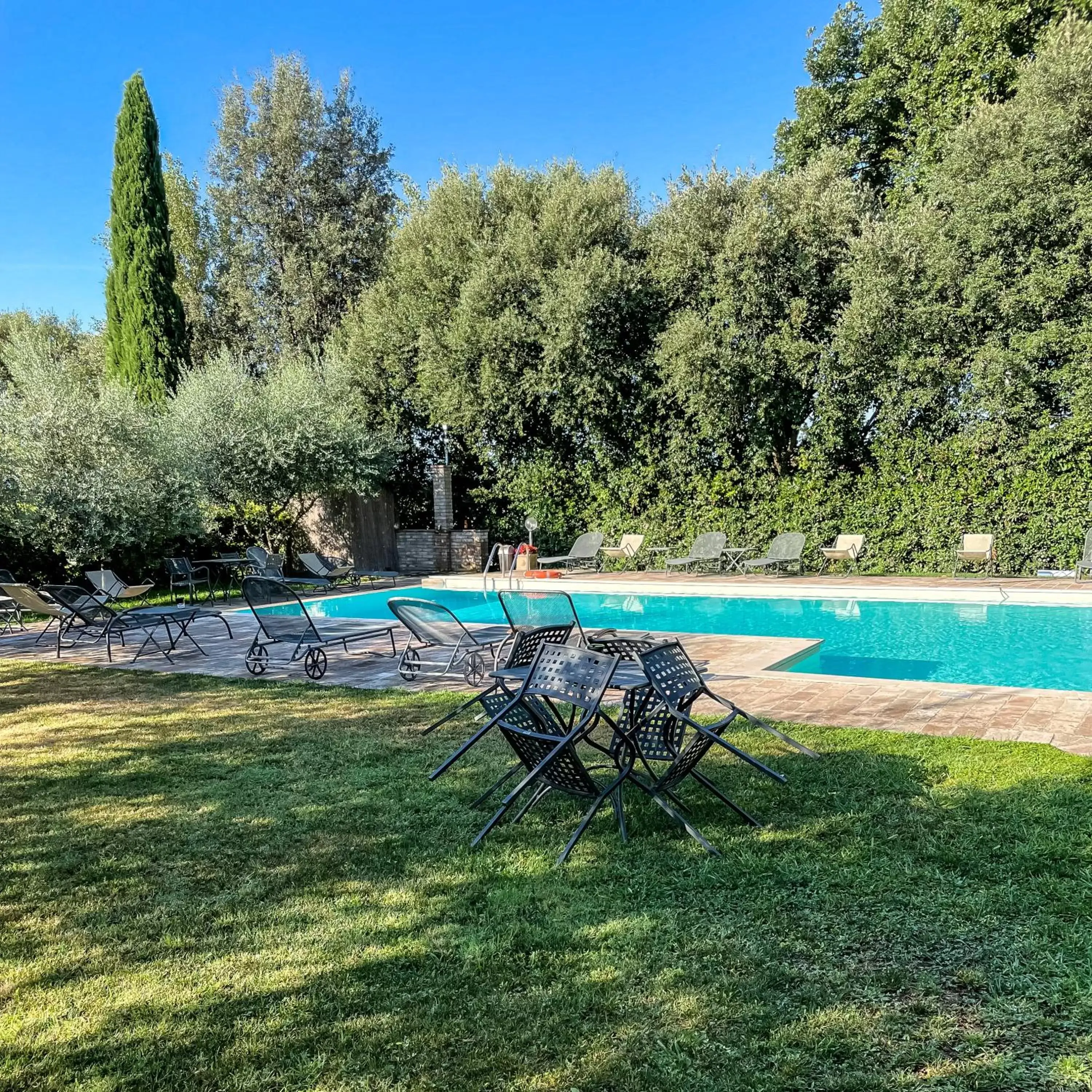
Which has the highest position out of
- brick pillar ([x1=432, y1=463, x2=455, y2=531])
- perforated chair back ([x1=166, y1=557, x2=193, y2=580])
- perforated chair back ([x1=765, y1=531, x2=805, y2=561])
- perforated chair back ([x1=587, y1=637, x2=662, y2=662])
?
brick pillar ([x1=432, y1=463, x2=455, y2=531])

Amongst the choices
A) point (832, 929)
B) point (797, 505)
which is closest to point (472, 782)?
point (832, 929)

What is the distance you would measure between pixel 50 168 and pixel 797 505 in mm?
21075

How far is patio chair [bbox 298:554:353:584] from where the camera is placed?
1463 cm

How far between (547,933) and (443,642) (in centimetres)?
437

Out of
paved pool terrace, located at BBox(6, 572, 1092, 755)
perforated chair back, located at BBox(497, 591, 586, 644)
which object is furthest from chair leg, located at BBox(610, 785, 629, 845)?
perforated chair back, located at BBox(497, 591, 586, 644)

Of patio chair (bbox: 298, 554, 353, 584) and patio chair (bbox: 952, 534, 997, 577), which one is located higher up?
patio chair (bbox: 298, 554, 353, 584)

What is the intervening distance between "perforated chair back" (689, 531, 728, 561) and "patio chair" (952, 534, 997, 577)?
403cm

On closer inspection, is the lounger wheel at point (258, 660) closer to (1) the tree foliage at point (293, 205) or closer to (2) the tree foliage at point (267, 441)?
(2) the tree foliage at point (267, 441)

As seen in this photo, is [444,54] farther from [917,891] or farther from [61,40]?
[917,891]

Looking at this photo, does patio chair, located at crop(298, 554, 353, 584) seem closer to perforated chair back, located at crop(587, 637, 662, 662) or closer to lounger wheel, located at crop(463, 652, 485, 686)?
lounger wheel, located at crop(463, 652, 485, 686)

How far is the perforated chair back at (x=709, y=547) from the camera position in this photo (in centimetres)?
1477

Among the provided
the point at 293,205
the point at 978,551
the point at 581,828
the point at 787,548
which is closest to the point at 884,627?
the point at 978,551

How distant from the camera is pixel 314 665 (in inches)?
290

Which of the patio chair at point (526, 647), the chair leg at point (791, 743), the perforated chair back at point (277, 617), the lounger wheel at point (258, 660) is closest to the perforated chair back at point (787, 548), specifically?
the perforated chair back at point (277, 617)
